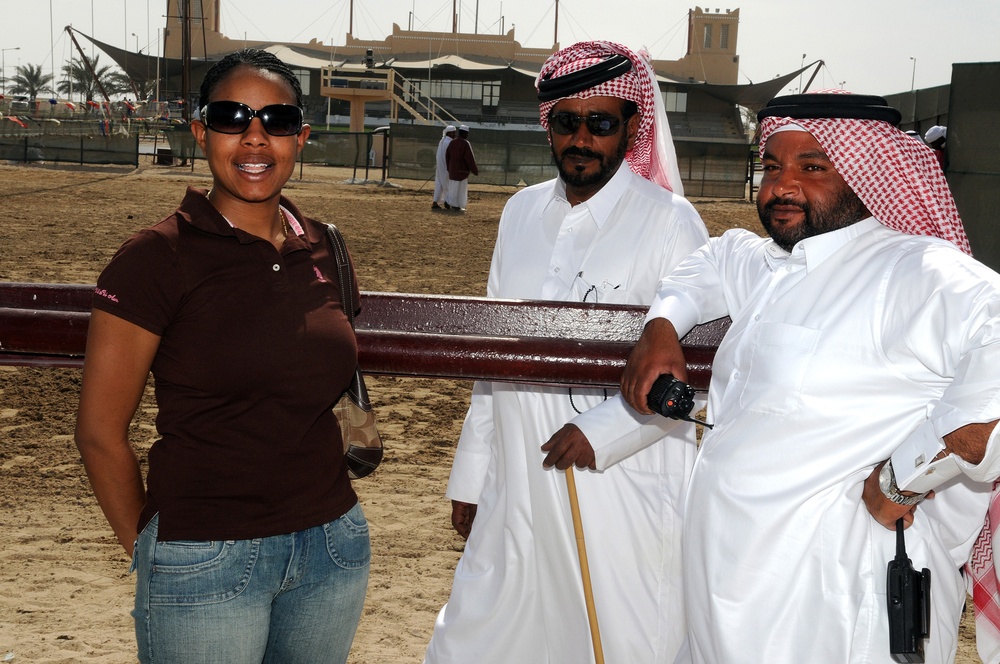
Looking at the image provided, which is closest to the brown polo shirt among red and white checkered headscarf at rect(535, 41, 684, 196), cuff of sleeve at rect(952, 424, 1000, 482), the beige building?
cuff of sleeve at rect(952, 424, 1000, 482)

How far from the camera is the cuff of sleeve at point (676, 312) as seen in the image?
219cm

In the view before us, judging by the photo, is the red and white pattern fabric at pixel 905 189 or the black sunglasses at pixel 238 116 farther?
the red and white pattern fabric at pixel 905 189

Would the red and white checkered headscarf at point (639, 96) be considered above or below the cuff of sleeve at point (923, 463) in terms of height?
above

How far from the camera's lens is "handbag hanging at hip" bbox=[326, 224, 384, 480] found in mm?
2092

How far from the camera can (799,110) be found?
7.79 feet

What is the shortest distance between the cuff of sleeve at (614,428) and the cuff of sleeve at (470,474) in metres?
0.79

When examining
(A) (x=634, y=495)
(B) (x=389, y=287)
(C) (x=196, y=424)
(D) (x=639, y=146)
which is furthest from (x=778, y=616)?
(B) (x=389, y=287)

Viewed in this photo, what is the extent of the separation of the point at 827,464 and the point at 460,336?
0.71 meters

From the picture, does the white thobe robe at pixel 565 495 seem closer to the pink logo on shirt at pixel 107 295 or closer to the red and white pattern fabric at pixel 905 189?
the red and white pattern fabric at pixel 905 189

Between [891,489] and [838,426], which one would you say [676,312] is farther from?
[891,489]

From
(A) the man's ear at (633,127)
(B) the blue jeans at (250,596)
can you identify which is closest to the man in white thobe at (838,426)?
(B) the blue jeans at (250,596)

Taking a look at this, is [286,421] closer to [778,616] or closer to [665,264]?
[778,616]

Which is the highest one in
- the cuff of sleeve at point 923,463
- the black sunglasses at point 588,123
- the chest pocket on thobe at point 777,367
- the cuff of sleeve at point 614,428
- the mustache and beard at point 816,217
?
the black sunglasses at point 588,123

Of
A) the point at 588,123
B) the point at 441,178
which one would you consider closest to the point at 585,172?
the point at 588,123
